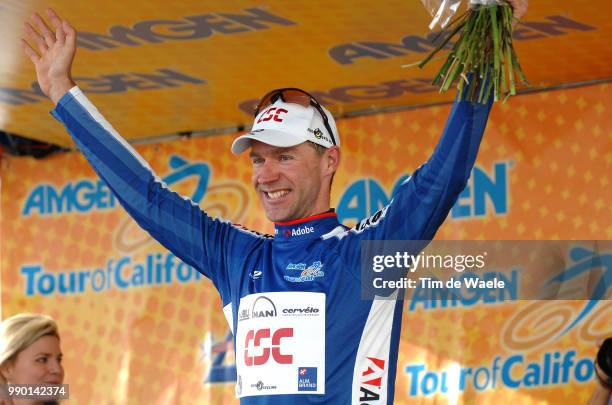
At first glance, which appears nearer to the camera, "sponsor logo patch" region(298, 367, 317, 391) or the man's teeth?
"sponsor logo patch" region(298, 367, 317, 391)

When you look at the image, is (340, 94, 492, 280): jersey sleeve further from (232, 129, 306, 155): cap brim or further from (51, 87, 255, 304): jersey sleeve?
(51, 87, 255, 304): jersey sleeve

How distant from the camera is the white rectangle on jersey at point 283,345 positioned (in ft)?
9.20

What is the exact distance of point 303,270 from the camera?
291cm

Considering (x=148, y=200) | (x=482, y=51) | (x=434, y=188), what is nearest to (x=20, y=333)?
(x=148, y=200)

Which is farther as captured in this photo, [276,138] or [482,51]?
[276,138]

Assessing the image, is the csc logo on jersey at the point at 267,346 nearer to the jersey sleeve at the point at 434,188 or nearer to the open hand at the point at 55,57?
the jersey sleeve at the point at 434,188

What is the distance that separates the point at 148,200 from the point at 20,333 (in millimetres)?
1475

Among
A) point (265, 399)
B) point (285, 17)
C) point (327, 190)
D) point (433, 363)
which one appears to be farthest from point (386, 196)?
point (265, 399)

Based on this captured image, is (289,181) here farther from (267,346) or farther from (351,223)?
(351,223)

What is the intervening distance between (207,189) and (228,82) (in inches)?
29.9

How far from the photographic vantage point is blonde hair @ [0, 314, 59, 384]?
4.26 m

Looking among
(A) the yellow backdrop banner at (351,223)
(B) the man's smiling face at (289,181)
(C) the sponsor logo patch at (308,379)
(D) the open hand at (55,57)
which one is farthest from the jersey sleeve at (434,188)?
(A) the yellow backdrop banner at (351,223)

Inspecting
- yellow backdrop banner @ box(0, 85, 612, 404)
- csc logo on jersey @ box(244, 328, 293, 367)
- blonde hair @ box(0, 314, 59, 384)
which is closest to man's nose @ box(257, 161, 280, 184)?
csc logo on jersey @ box(244, 328, 293, 367)

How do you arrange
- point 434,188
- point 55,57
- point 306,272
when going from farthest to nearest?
1. point 55,57
2. point 306,272
3. point 434,188
